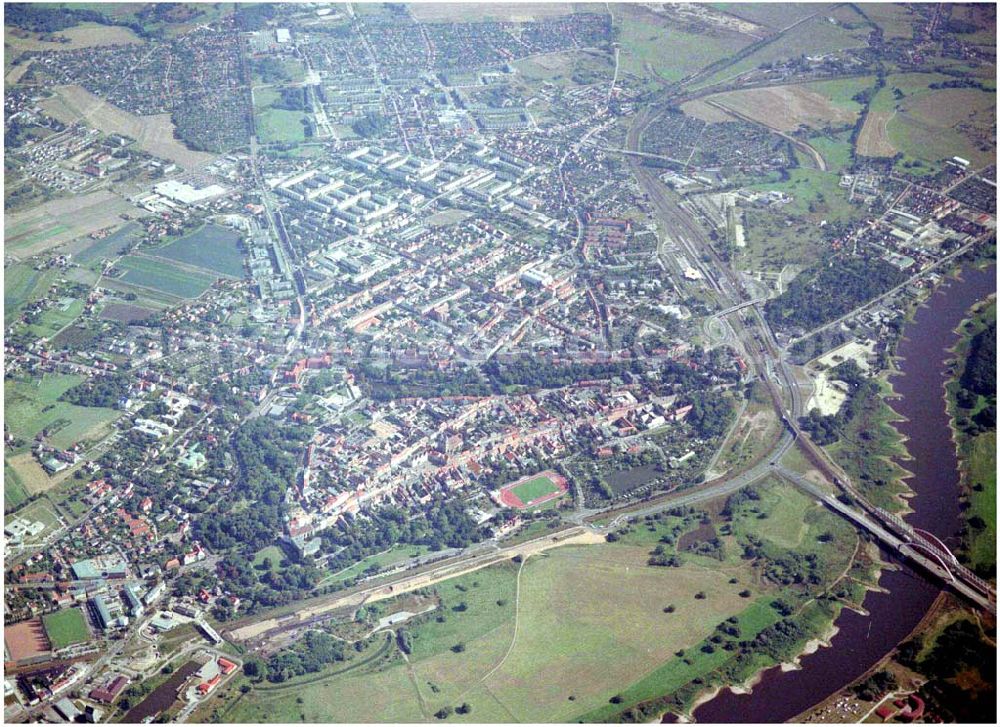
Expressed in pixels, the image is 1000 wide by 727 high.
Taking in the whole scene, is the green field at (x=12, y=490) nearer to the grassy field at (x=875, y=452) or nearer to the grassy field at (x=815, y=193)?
the grassy field at (x=875, y=452)

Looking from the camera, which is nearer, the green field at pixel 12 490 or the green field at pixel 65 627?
the green field at pixel 65 627

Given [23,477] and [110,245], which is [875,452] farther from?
[110,245]

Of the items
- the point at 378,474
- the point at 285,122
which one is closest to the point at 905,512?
the point at 378,474

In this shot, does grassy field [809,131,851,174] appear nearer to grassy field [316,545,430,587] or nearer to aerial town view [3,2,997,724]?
aerial town view [3,2,997,724]

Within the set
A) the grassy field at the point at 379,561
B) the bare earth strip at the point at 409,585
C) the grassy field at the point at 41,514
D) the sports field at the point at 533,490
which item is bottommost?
the bare earth strip at the point at 409,585

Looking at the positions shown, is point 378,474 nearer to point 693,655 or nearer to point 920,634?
point 693,655

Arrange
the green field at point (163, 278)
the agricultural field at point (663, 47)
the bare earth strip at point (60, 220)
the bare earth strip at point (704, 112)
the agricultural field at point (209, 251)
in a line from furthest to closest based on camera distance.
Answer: the agricultural field at point (663, 47)
the bare earth strip at point (704, 112)
the bare earth strip at point (60, 220)
the agricultural field at point (209, 251)
the green field at point (163, 278)

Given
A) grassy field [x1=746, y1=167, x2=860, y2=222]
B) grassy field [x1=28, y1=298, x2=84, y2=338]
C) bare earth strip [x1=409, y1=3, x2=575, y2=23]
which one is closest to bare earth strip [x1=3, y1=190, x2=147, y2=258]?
grassy field [x1=28, y1=298, x2=84, y2=338]

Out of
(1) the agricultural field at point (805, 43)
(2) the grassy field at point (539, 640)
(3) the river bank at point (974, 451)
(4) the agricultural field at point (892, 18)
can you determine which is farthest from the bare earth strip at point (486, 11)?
(2) the grassy field at point (539, 640)

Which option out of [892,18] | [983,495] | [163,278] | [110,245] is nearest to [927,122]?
[892,18]
